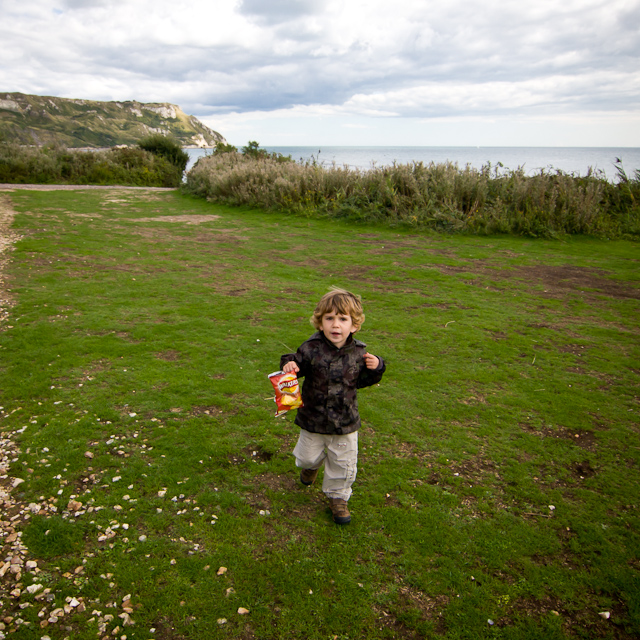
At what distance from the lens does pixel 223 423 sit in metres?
4.39

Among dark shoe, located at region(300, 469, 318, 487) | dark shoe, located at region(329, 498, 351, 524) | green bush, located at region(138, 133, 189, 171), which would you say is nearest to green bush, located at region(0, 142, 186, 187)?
green bush, located at region(138, 133, 189, 171)

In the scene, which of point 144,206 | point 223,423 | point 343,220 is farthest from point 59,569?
point 144,206

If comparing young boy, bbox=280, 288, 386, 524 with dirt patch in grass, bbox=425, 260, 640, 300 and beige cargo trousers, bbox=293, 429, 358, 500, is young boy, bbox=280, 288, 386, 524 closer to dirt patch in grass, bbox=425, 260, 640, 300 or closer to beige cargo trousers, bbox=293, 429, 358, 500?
beige cargo trousers, bbox=293, 429, 358, 500

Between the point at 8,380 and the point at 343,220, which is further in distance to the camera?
the point at 343,220

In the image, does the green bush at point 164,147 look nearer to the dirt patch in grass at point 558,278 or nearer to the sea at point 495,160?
the sea at point 495,160

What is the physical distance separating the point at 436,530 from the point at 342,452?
862mm

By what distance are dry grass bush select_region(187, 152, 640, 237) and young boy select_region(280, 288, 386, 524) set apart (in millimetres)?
12043

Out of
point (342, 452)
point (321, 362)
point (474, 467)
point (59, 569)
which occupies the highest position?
point (321, 362)

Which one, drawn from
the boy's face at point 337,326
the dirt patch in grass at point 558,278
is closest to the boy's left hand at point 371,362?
the boy's face at point 337,326

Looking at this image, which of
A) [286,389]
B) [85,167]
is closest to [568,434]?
[286,389]

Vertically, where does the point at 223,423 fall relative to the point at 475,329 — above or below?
Result: below

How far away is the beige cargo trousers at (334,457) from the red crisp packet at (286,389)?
1.29 feet

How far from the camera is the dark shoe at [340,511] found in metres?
3.24

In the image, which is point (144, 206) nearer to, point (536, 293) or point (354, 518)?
point (536, 293)
